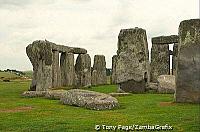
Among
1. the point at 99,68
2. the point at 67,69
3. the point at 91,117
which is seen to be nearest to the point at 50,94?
the point at 91,117

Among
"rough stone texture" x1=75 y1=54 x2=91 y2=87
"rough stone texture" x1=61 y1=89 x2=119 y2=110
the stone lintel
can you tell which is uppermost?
the stone lintel

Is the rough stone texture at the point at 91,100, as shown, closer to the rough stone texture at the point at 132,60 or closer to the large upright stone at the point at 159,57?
the rough stone texture at the point at 132,60

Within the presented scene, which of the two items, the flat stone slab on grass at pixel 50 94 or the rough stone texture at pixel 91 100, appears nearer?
the rough stone texture at pixel 91 100

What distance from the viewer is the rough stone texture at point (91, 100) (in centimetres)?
1973

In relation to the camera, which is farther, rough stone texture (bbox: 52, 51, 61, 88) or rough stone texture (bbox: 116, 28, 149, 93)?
rough stone texture (bbox: 52, 51, 61, 88)

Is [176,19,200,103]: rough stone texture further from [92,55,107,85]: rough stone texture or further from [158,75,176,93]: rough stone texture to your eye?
[92,55,107,85]: rough stone texture

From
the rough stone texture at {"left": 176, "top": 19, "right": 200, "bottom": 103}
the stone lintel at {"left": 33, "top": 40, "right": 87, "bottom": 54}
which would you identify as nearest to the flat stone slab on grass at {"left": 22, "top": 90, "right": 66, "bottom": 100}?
the rough stone texture at {"left": 176, "top": 19, "right": 200, "bottom": 103}

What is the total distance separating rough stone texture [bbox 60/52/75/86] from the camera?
143 feet

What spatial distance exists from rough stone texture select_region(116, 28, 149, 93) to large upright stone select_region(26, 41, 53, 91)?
5245mm

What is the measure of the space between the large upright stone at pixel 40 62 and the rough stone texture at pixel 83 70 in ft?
39.5

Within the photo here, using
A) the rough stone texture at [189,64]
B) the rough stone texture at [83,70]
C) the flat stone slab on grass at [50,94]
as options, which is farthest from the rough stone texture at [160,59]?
the rough stone texture at [189,64]

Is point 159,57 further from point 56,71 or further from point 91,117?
point 91,117

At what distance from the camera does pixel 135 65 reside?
31.9m

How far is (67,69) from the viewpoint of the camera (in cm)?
4372
